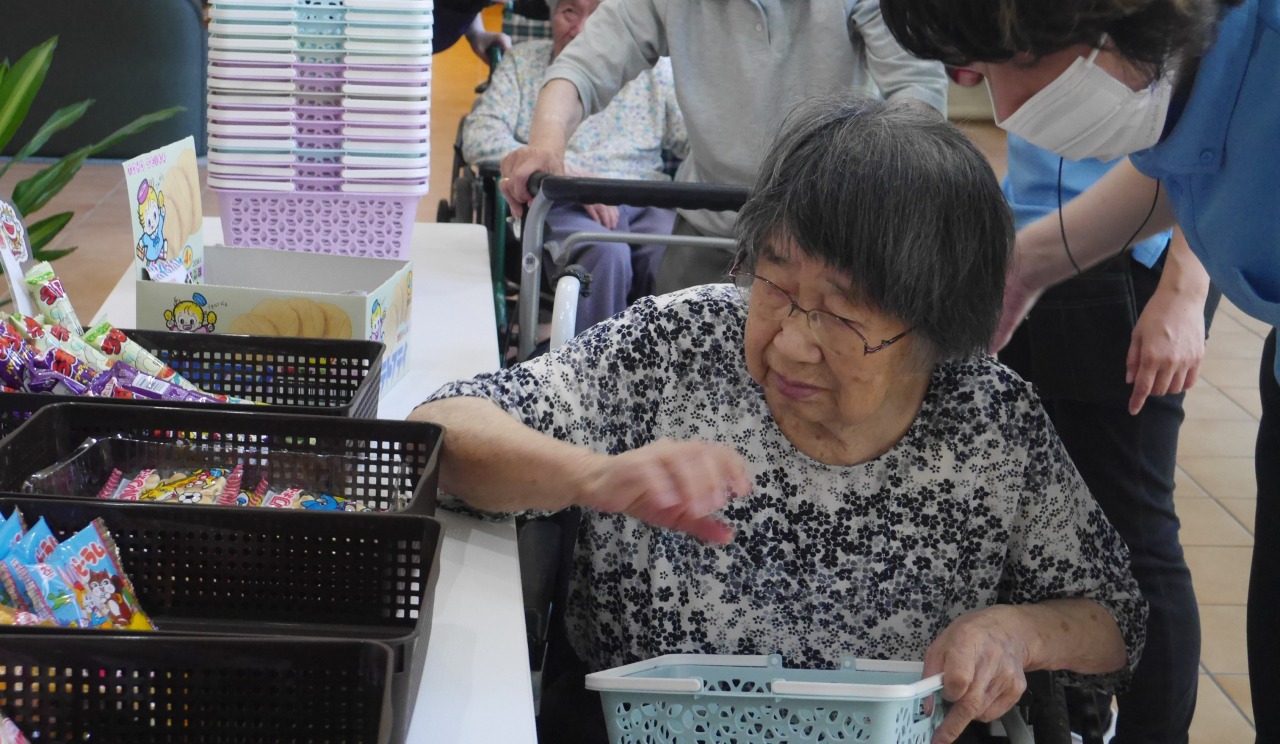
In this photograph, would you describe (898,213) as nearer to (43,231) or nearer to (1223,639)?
(43,231)

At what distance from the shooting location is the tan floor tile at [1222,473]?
3.73 m

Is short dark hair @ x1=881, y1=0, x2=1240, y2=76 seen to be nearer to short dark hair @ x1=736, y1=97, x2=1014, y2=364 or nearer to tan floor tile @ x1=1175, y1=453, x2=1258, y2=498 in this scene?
short dark hair @ x1=736, y1=97, x2=1014, y2=364

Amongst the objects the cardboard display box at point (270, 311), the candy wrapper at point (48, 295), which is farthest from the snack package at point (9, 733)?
the cardboard display box at point (270, 311)

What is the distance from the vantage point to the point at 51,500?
1.06m

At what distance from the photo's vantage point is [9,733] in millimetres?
868

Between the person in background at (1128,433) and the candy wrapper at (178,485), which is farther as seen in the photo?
the person in background at (1128,433)

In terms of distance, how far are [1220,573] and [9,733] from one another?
306 cm

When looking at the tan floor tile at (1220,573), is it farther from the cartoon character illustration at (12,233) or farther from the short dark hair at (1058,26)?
the cartoon character illustration at (12,233)

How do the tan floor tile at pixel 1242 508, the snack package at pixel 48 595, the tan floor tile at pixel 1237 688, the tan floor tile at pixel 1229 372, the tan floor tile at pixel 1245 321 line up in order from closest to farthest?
the snack package at pixel 48 595 < the tan floor tile at pixel 1237 688 < the tan floor tile at pixel 1242 508 < the tan floor tile at pixel 1229 372 < the tan floor tile at pixel 1245 321

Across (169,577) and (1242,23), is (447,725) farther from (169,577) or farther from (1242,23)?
(1242,23)

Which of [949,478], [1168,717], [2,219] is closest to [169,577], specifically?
[2,219]

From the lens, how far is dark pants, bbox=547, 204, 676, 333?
3133mm

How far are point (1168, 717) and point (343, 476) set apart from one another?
4.79 ft

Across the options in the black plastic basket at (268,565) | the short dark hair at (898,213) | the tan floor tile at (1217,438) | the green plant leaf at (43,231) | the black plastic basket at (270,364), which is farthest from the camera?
the tan floor tile at (1217,438)
